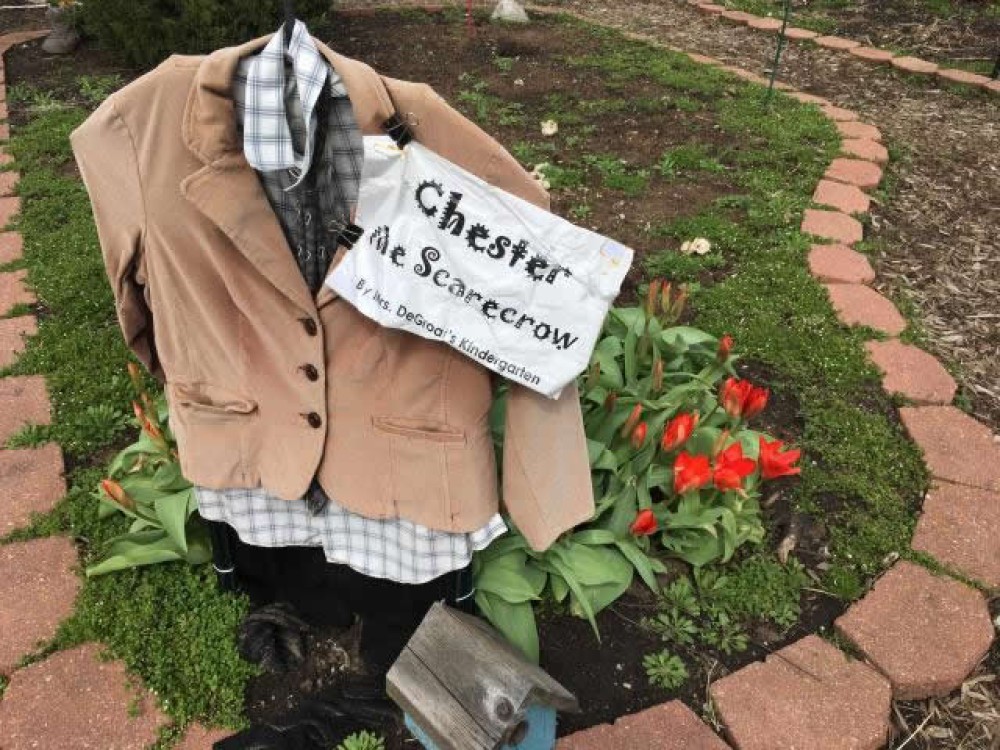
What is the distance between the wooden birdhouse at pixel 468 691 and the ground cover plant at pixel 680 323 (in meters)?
0.47

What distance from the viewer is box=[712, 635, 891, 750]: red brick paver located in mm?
1742

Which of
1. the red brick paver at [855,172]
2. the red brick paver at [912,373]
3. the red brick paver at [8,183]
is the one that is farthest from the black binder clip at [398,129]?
the red brick paver at [8,183]

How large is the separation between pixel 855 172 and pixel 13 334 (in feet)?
12.8

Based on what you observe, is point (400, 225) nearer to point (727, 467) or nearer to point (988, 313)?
point (727, 467)

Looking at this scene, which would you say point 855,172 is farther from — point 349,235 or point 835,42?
point 349,235

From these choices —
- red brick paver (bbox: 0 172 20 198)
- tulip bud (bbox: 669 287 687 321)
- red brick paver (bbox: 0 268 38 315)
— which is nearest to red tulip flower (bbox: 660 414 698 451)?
tulip bud (bbox: 669 287 687 321)

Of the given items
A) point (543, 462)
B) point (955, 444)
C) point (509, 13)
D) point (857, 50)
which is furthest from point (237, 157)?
point (857, 50)

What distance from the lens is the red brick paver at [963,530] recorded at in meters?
2.13

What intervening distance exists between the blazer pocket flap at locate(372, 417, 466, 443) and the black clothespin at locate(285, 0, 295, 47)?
0.65 m

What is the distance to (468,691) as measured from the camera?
1323mm

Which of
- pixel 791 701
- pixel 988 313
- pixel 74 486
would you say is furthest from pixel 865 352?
pixel 74 486

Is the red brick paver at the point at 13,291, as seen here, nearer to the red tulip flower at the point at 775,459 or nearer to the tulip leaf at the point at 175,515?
the tulip leaf at the point at 175,515

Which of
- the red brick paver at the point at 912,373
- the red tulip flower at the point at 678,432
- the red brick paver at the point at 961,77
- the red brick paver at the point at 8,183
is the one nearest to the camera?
the red tulip flower at the point at 678,432

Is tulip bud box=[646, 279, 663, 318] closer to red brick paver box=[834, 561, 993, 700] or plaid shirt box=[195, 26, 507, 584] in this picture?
red brick paver box=[834, 561, 993, 700]
